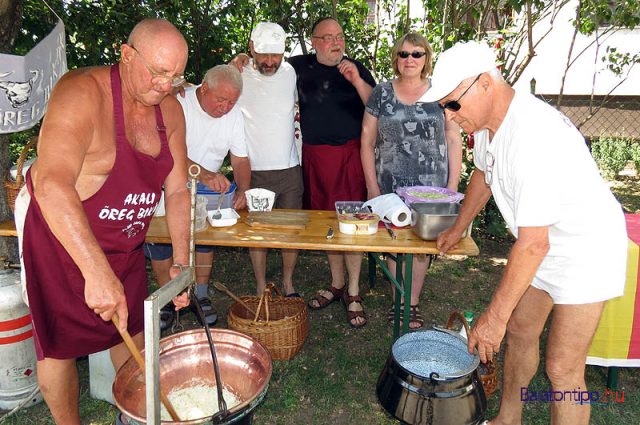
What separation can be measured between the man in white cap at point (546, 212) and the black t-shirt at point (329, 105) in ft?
5.98

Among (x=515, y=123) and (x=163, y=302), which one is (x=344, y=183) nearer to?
(x=515, y=123)

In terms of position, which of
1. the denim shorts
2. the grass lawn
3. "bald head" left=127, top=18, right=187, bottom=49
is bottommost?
the grass lawn

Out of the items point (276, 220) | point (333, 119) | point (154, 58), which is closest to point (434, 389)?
point (276, 220)

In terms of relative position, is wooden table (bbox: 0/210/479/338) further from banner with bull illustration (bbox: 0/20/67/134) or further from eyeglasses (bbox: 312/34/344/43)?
eyeglasses (bbox: 312/34/344/43)

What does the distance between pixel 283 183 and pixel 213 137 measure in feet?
2.37

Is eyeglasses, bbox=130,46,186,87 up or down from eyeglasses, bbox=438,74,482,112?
up

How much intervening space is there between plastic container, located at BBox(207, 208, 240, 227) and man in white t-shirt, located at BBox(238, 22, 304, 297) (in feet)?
2.51

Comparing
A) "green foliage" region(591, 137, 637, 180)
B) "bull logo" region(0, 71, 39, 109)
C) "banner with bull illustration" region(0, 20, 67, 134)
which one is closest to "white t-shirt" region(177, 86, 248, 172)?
"banner with bull illustration" region(0, 20, 67, 134)

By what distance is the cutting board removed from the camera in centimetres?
350

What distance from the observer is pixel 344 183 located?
173 inches

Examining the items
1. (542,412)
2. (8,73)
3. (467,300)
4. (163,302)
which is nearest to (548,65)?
(467,300)

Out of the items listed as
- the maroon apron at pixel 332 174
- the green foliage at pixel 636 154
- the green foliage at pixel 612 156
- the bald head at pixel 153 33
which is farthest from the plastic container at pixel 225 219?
the green foliage at pixel 636 154

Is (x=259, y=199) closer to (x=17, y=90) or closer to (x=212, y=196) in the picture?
(x=212, y=196)

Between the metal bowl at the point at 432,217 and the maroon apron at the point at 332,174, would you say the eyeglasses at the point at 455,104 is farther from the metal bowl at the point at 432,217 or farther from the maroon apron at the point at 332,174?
the maroon apron at the point at 332,174
